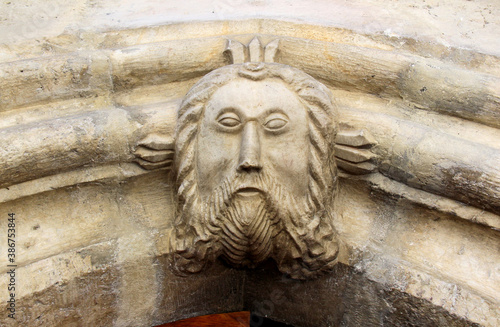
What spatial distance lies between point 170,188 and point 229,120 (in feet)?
1.12

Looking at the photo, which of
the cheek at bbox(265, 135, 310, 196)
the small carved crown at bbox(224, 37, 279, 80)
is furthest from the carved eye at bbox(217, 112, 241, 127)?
the small carved crown at bbox(224, 37, 279, 80)

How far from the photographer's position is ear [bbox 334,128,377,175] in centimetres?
143

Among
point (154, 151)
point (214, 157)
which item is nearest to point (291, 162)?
point (214, 157)

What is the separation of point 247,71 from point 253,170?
31 cm

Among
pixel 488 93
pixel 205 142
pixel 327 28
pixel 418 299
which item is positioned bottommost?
pixel 418 299

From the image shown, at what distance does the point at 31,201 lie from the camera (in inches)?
55.5

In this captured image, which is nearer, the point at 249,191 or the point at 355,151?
the point at 249,191

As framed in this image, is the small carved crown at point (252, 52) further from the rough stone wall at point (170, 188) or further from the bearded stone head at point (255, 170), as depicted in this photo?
the bearded stone head at point (255, 170)

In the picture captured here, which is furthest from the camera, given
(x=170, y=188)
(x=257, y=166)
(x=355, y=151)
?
(x=170, y=188)

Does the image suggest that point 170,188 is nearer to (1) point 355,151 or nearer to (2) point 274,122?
(2) point 274,122

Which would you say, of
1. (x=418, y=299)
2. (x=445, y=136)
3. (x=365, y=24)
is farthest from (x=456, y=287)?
(x=365, y=24)

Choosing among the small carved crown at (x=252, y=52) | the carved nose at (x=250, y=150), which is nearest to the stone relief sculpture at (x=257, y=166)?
the carved nose at (x=250, y=150)

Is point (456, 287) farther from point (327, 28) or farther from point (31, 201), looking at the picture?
point (31, 201)

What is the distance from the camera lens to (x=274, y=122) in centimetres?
134
